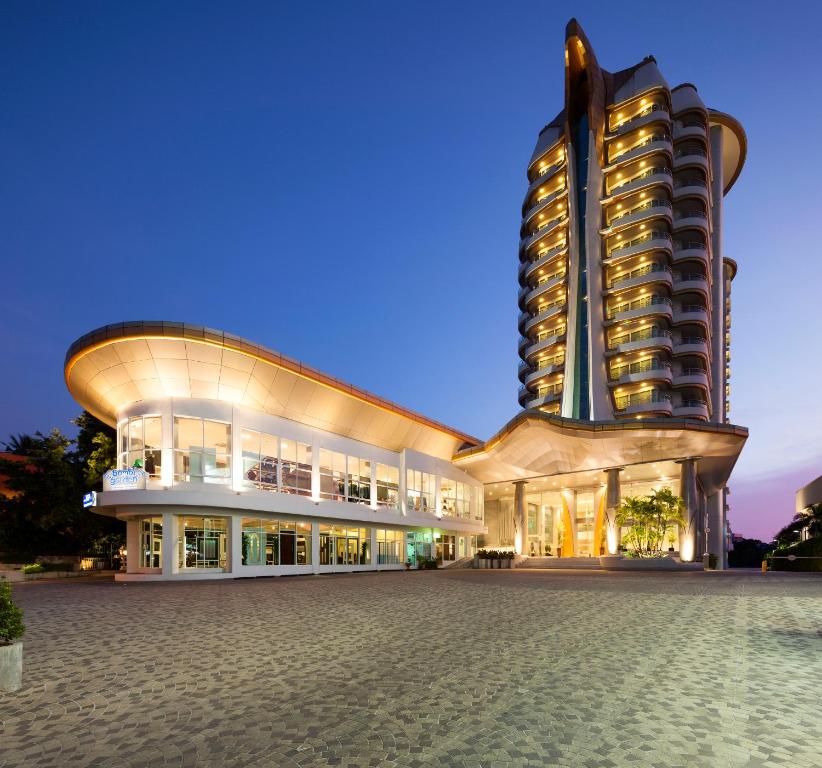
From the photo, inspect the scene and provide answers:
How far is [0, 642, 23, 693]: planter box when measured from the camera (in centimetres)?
716

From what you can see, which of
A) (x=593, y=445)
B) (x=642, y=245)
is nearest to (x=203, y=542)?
(x=593, y=445)

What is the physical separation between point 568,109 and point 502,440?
51073mm

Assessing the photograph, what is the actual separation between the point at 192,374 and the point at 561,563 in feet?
105

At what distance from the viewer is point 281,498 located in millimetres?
32406

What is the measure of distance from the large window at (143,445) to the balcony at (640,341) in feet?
160

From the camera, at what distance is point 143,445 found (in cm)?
2966

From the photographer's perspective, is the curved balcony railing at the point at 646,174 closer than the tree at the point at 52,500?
No

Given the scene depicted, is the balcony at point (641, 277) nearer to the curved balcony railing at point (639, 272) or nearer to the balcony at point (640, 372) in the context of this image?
the curved balcony railing at point (639, 272)

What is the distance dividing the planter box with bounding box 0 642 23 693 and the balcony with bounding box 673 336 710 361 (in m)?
64.0

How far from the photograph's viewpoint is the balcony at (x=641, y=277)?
2413 inches

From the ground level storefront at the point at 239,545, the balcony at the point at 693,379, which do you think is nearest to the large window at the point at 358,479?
the ground level storefront at the point at 239,545

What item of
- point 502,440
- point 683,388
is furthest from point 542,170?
point 502,440

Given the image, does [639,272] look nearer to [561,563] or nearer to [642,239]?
[642,239]

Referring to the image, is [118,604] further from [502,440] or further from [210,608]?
[502,440]
